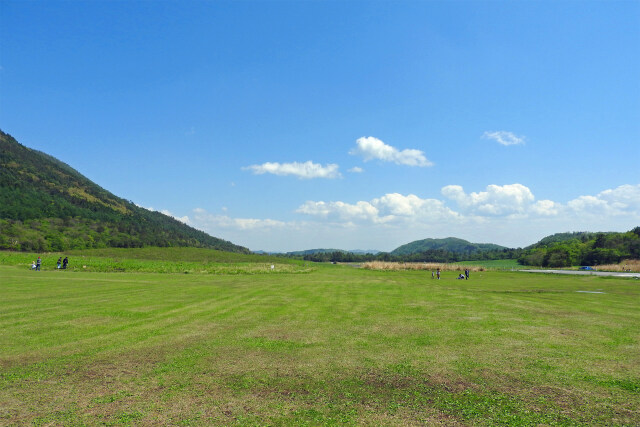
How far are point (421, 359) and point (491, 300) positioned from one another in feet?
61.3

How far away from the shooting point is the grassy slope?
27.2ft

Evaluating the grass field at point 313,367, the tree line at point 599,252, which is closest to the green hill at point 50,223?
the grass field at point 313,367

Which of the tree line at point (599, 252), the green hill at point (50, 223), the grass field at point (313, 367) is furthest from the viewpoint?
the green hill at point (50, 223)

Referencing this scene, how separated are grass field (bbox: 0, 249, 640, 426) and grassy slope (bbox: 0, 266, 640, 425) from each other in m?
0.06

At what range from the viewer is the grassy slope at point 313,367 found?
8297 millimetres

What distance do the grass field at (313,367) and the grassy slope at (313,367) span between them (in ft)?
0.18

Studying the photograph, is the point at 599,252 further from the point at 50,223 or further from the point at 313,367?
the point at 50,223

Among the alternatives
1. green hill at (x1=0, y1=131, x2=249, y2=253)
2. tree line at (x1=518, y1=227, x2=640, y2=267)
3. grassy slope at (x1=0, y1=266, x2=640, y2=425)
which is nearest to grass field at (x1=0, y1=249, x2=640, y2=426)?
grassy slope at (x1=0, y1=266, x2=640, y2=425)

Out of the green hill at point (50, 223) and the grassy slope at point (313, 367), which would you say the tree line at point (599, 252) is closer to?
the grassy slope at point (313, 367)

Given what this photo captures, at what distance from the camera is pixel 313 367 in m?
11.5

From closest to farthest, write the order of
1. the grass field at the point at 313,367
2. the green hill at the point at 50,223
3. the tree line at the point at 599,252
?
the grass field at the point at 313,367, the tree line at the point at 599,252, the green hill at the point at 50,223

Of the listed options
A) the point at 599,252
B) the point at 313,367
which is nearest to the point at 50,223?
the point at 313,367

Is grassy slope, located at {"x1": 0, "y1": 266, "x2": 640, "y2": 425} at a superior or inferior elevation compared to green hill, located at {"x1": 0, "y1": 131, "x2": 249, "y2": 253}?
inferior

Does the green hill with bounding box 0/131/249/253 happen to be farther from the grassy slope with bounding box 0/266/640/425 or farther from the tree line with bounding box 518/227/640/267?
the tree line with bounding box 518/227/640/267
